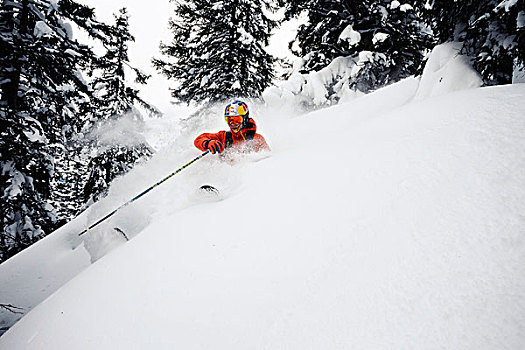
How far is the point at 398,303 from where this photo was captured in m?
1.17

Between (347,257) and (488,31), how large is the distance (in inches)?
147

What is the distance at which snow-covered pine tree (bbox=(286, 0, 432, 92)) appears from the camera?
25.9 ft

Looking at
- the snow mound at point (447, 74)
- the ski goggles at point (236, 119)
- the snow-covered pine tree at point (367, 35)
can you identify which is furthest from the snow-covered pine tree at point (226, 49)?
the snow mound at point (447, 74)

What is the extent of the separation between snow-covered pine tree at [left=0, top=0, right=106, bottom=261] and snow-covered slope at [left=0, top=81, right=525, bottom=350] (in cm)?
498

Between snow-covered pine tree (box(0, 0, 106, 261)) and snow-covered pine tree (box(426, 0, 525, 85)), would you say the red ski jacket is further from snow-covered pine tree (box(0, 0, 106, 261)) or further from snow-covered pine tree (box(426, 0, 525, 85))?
snow-covered pine tree (box(0, 0, 106, 261))

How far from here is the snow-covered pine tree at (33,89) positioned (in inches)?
223

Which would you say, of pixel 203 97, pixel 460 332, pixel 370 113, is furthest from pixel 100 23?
pixel 460 332

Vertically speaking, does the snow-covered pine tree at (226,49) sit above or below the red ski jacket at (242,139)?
above

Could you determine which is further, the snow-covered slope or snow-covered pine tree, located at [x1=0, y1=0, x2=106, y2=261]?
snow-covered pine tree, located at [x1=0, y1=0, x2=106, y2=261]

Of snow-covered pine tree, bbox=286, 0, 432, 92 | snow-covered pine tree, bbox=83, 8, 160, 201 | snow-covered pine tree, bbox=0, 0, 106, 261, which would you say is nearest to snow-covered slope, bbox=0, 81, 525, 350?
snow-covered pine tree, bbox=0, 0, 106, 261

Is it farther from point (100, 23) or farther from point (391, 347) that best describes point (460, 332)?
point (100, 23)

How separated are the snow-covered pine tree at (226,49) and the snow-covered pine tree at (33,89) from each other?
15.5 ft

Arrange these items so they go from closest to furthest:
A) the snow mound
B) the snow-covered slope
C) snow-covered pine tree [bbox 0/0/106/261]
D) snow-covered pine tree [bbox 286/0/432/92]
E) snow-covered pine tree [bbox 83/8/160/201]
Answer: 1. the snow-covered slope
2. the snow mound
3. snow-covered pine tree [bbox 0/0/106/261]
4. snow-covered pine tree [bbox 286/0/432/92]
5. snow-covered pine tree [bbox 83/8/160/201]

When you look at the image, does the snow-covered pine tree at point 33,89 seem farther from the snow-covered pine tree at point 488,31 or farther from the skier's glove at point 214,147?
the snow-covered pine tree at point 488,31
